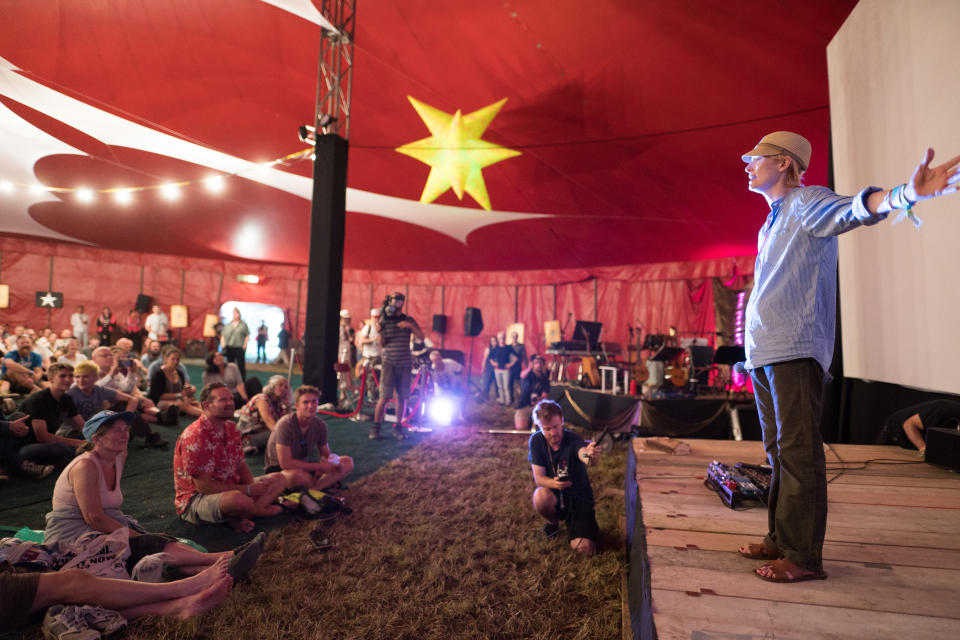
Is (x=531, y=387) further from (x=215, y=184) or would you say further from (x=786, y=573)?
(x=215, y=184)

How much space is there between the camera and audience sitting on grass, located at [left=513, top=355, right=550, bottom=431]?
6324mm

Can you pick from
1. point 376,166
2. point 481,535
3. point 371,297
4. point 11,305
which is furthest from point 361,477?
point 11,305

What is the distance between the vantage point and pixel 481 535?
9.27 ft

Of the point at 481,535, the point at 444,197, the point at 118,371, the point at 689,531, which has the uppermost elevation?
the point at 444,197

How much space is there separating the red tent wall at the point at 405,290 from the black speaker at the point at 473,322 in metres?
0.67

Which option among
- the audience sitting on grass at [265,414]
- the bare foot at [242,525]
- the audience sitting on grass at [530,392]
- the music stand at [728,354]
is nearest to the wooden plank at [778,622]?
the bare foot at [242,525]

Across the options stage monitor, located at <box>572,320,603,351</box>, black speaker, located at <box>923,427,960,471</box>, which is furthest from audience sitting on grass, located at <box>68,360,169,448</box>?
stage monitor, located at <box>572,320,603,351</box>

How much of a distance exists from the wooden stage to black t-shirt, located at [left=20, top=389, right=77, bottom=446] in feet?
15.4

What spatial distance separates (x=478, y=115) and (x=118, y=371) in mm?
Result: 5624

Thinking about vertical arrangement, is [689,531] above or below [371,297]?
below

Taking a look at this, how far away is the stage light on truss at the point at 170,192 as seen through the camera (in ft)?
31.1

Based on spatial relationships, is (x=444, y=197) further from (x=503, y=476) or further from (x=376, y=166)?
(x=503, y=476)

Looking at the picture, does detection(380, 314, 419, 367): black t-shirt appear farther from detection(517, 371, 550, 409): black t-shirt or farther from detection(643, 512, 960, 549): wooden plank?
detection(643, 512, 960, 549): wooden plank

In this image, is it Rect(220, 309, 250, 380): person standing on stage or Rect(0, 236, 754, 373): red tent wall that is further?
Rect(0, 236, 754, 373): red tent wall
